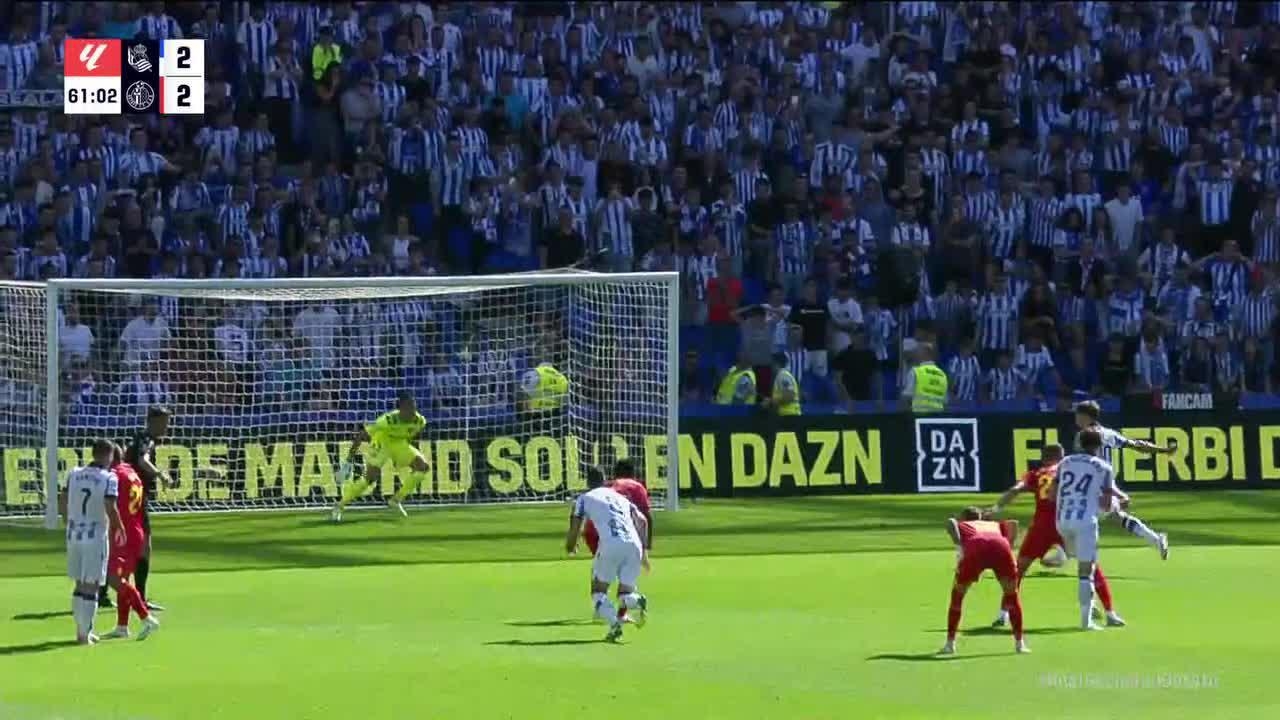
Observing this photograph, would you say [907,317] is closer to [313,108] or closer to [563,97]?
[563,97]

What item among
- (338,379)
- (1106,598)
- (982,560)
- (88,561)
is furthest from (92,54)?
(982,560)

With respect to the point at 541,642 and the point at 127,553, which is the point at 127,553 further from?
the point at 541,642

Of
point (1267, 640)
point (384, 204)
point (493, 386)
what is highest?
point (384, 204)

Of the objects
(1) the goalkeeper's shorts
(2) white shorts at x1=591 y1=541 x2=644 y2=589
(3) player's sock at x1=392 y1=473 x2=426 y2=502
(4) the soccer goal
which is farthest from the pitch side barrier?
(2) white shorts at x1=591 y1=541 x2=644 y2=589

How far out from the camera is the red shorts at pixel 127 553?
20109mm

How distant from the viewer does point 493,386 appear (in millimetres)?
32156

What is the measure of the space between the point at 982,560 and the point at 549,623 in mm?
4261

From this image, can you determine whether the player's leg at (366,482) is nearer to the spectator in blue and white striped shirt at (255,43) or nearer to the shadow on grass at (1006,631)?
the spectator in blue and white striped shirt at (255,43)

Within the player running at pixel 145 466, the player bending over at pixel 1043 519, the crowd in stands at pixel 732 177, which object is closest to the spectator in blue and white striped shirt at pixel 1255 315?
the crowd in stands at pixel 732 177

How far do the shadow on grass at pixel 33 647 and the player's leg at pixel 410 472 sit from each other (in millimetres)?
10375

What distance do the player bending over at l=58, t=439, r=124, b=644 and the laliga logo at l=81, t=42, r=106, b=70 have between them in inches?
693

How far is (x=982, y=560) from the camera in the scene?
18781 mm

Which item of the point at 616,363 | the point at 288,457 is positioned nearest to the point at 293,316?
the point at 288,457

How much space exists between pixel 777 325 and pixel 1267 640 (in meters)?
15.7
